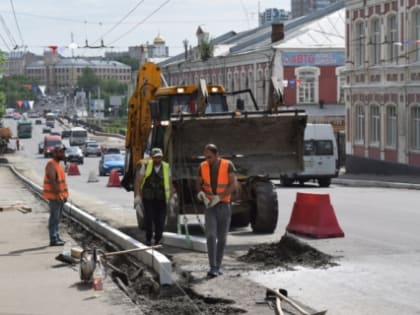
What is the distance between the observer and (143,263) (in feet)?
47.6

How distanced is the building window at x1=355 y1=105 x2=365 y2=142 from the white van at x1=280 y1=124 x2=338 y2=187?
41.7 ft

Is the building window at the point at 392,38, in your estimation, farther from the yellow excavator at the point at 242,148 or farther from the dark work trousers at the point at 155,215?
the dark work trousers at the point at 155,215

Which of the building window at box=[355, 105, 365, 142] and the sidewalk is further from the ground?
the building window at box=[355, 105, 365, 142]

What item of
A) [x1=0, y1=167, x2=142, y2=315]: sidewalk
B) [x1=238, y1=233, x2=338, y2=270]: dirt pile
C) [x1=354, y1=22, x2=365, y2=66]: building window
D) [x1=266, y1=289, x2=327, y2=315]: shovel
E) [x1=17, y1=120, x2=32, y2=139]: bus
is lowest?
[x1=17, y1=120, x2=32, y2=139]: bus

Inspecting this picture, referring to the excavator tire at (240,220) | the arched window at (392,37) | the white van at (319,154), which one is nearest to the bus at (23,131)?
the arched window at (392,37)

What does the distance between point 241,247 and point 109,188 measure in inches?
952

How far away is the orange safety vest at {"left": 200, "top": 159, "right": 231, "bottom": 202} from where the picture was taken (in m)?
13.0

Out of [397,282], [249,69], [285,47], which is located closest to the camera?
[397,282]

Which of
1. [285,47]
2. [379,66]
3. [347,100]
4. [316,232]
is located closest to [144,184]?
[316,232]

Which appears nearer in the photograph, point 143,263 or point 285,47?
point 143,263

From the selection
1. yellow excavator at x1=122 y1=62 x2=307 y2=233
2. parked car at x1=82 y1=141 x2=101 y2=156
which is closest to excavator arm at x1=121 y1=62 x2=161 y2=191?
yellow excavator at x1=122 y1=62 x2=307 y2=233

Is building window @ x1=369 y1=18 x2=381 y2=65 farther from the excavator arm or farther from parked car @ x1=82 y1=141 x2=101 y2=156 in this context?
parked car @ x1=82 y1=141 x2=101 y2=156

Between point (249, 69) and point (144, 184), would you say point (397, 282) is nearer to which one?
point (144, 184)

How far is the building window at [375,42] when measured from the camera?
50.2 meters
